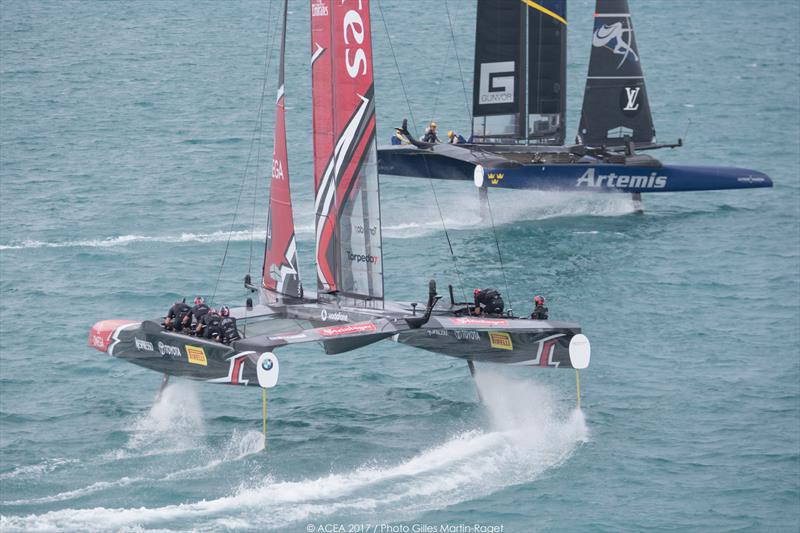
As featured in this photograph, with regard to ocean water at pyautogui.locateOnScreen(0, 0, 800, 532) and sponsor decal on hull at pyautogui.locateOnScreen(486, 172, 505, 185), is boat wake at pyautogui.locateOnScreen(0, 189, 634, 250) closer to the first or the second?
ocean water at pyautogui.locateOnScreen(0, 0, 800, 532)

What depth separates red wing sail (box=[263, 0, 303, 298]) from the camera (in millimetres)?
26734

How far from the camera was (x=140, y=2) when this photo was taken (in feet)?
258

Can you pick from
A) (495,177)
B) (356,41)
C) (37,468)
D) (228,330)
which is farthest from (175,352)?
(495,177)

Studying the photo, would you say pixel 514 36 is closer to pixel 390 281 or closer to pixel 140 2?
pixel 390 281

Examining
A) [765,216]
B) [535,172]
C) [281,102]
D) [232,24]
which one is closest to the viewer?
[281,102]

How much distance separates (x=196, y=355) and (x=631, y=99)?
21.9 metres

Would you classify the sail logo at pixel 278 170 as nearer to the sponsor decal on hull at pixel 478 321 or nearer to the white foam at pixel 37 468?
the sponsor decal on hull at pixel 478 321

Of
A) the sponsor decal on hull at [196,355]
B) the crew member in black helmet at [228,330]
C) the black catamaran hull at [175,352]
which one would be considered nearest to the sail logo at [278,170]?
the crew member in black helmet at [228,330]

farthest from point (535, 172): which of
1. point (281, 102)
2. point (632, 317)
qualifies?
point (281, 102)

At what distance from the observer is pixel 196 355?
24.0 meters

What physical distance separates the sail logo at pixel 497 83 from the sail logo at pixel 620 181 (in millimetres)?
3209

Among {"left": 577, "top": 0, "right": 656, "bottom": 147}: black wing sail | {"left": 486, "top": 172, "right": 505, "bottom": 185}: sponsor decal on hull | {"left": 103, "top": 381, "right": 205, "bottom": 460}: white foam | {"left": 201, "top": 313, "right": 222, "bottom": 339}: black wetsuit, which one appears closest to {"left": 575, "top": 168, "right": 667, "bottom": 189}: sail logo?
{"left": 577, "top": 0, "right": 656, "bottom": 147}: black wing sail

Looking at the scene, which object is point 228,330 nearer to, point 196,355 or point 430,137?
point 196,355

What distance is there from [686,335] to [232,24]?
49.7m
